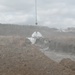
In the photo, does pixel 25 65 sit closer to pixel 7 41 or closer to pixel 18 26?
pixel 7 41

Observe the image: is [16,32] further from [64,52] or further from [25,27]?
[64,52]

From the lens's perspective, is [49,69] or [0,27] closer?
[49,69]

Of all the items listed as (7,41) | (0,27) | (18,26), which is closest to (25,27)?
(18,26)

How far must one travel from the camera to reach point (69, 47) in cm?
2367

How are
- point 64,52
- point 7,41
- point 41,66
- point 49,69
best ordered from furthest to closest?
point 7,41 → point 64,52 → point 41,66 → point 49,69

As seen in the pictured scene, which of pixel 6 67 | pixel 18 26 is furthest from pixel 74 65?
pixel 18 26

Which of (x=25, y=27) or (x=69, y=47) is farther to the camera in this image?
(x=25, y=27)

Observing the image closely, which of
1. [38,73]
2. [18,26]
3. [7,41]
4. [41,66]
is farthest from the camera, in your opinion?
[18,26]

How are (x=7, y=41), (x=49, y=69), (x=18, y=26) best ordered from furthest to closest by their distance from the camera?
(x=18, y=26) < (x=7, y=41) < (x=49, y=69)

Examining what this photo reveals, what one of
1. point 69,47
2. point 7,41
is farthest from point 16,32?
point 69,47

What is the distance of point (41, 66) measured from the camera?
530 inches

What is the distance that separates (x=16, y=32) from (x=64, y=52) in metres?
29.6

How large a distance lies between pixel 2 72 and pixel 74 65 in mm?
4236

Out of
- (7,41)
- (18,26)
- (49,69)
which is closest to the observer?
(49,69)
